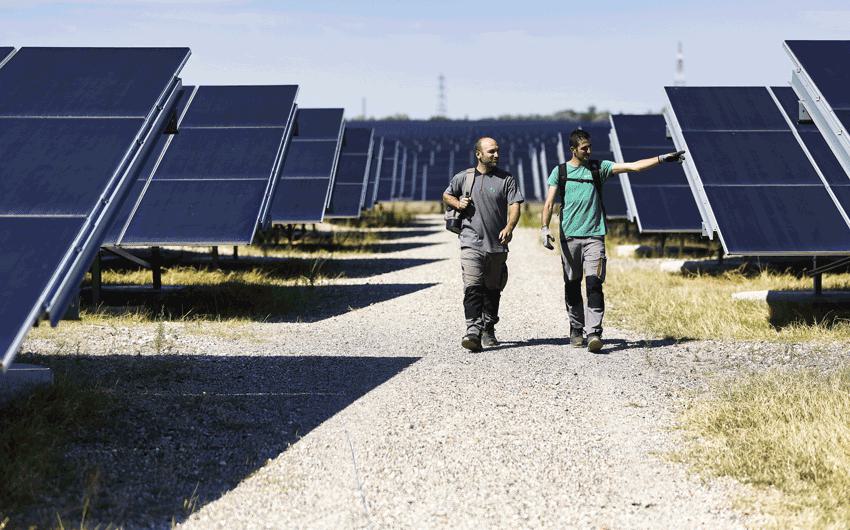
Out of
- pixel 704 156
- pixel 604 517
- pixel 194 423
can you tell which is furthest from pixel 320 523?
pixel 704 156

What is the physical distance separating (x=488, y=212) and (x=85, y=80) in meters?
3.34

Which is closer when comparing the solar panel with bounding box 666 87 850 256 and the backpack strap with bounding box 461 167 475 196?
the backpack strap with bounding box 461 167 475 196

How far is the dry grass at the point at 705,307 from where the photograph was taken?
10.4 meters

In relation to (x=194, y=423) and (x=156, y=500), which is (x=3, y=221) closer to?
(x=194, y=423)

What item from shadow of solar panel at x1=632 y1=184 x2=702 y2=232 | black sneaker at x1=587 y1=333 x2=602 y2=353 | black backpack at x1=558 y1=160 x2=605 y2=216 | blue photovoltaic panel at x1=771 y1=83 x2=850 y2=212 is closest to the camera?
black sneaker at x1=587 y1=333 x2=602 y2=353

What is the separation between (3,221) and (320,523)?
116 inches

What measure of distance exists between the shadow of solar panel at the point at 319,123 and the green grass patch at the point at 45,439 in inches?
663

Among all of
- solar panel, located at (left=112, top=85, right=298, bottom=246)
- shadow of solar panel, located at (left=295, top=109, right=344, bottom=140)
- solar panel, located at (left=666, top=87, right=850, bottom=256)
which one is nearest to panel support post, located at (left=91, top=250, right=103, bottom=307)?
solar panel, located at (left=112, top=85, right=298, bottom=246)

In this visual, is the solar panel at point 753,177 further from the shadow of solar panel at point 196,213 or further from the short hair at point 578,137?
the shadow of solar panel at point 196,213

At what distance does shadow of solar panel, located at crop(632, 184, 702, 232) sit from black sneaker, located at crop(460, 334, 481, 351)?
8577 millimetres

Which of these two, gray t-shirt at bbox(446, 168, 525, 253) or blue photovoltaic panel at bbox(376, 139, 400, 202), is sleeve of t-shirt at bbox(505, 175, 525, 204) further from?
blue photovoltaic panel at bbox(376, 139, 400, 202)

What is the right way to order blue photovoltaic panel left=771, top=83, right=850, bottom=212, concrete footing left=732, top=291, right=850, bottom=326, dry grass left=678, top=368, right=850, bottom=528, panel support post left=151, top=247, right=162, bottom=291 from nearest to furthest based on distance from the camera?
dry grass left=678, top=368, right=850, bottom=528
concrete footing left=732, top=291, right=850, bottom=326
blue photovoltaic panel left=771, top=83, right=850, bottom=212
panel support post left=151, top=247, right=162, bottom=291

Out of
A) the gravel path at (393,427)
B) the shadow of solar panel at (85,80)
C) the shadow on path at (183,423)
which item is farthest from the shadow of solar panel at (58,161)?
the gravel path at (393,427)

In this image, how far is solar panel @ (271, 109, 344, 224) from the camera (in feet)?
64.2
